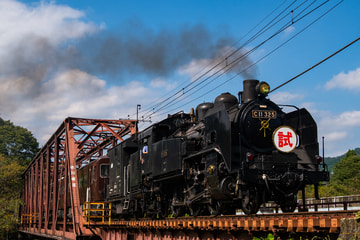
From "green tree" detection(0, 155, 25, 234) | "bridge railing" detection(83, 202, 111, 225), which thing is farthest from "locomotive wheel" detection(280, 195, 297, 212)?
"green tree" detection(0, 155, 25, 234)

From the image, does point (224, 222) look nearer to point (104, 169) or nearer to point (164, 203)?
point (164, 203)

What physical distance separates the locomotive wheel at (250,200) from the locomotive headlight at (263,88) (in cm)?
324

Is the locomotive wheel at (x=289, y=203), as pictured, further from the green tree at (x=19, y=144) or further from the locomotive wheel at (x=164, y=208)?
the green tree at (x=19, y=144)

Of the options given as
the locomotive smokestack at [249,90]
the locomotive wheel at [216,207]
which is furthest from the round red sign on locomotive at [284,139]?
the locomotive wheel at [216,207]

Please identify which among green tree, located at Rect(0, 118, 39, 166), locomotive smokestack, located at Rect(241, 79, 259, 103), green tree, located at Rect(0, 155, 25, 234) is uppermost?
green tree, located at Rect(0, 118, 39, 166)

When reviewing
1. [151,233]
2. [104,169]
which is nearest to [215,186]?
[151,233]

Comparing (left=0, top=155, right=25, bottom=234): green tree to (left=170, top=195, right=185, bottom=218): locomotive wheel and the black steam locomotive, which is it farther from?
the black steam locomotive

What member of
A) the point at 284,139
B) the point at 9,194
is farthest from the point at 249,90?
the point at 9,194

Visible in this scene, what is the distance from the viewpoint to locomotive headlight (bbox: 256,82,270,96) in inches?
560

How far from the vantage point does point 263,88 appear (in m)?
14.2

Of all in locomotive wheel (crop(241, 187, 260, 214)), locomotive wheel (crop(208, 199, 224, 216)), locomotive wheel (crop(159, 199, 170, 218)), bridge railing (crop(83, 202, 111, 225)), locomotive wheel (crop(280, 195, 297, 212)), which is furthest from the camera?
bridge railing (crop(83, 202, 111, 225))

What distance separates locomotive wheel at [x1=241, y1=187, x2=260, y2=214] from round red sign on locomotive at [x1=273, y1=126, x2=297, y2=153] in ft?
5.03

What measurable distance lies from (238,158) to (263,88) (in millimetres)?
2618

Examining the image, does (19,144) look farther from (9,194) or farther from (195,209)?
(195,209)
